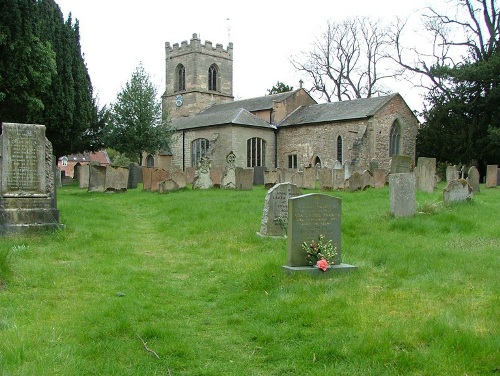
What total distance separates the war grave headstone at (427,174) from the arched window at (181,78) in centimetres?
3424

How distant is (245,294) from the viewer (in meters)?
6.27

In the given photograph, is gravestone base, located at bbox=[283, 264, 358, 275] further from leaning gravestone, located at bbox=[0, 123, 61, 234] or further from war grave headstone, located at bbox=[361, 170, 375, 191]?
war grave headstone, located at bbox=[361, 170, 375, 191]

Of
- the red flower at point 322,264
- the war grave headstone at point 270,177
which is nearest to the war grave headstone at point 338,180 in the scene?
the war grave headstone at point 270,177

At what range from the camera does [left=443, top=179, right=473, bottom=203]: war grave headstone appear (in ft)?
42.8

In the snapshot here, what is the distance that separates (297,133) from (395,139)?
707 centimetres

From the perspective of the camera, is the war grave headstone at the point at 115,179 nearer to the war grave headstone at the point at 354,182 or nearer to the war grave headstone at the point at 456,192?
the war grave headstone at the point at 354,182

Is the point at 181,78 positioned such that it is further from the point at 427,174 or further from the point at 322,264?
the point at 322,264

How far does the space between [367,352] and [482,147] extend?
108 ft

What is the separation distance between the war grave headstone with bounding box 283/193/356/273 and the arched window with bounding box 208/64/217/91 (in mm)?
44149

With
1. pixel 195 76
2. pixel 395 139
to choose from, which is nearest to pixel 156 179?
pixel 395 139

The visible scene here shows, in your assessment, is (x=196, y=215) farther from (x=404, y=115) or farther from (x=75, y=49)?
(x=404, y=115)

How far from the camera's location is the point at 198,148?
133ft

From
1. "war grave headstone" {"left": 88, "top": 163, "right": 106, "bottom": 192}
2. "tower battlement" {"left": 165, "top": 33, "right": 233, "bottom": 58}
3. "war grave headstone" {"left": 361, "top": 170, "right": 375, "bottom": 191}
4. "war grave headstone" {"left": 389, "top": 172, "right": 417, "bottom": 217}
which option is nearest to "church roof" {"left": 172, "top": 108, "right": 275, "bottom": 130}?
"tower battlement" {"left": 165, "top": 33, "right": 233, "bottom": 58}

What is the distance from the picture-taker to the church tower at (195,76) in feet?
159
